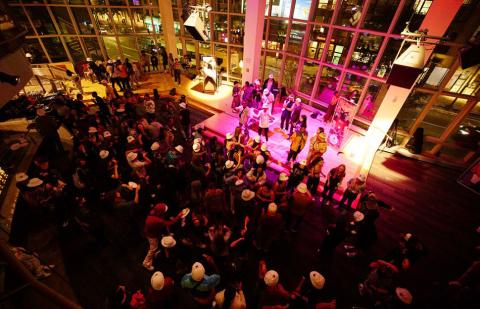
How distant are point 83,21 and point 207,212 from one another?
1470 centimetres

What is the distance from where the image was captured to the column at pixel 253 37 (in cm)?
937

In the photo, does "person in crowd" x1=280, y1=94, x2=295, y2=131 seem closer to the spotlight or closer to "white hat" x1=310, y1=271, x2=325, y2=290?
"white hat" x1=310, y1=271, x2=325, y2=290

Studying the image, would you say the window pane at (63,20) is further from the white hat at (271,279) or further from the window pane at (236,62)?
the white hat at (271,279)

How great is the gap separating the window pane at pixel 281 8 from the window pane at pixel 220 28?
3.06 m

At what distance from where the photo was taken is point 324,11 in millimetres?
8805

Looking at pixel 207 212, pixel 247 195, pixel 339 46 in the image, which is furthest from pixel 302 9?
pixel 207 212

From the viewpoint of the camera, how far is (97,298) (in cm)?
407

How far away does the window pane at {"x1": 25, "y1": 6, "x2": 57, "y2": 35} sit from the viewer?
11211 millimetres

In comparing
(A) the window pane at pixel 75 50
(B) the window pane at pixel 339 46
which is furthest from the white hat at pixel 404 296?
(A) the window pane at pixel 75 50

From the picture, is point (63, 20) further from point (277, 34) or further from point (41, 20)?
point (277, 34)

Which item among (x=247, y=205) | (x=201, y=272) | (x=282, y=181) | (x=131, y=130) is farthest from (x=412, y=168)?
(x=131, y=130)

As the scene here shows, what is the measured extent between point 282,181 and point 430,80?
6686 mm

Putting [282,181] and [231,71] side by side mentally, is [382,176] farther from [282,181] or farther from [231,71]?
[231,71]

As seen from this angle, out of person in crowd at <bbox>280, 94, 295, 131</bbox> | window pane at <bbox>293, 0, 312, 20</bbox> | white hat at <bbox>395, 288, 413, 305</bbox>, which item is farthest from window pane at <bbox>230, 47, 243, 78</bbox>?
white hat at <bbox>395, 288, 413, 305</bbox>
